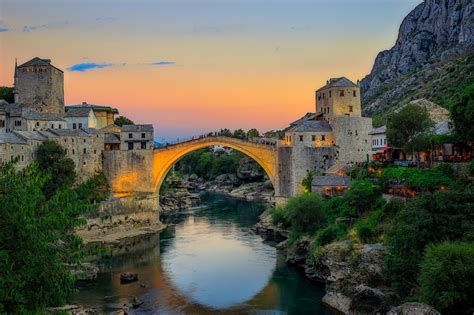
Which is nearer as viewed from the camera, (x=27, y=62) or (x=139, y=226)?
(x=139, y=226)

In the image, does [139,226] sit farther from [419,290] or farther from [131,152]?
[419,290]

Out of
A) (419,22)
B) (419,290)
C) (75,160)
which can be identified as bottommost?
(419,290)

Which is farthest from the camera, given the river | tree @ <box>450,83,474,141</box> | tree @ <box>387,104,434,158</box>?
tree @ <box>387,104,434,158</box>

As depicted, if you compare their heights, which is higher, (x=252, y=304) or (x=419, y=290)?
(x=419, y=290)

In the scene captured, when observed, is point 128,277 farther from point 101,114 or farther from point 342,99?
point 101,114

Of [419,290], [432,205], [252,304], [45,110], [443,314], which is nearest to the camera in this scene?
[443,314]

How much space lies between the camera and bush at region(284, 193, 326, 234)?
115 feet

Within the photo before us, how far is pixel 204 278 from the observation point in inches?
1244

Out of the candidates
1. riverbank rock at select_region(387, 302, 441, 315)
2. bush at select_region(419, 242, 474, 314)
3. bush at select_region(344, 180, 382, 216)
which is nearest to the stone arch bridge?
bush at select_region(344, 180, 382, 216)

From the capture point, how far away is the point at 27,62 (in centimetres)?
5475

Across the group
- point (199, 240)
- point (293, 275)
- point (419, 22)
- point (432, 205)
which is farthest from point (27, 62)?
point (419, 22)

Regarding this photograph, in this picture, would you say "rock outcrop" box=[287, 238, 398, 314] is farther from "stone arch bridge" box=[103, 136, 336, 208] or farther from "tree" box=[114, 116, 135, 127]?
"tree" box=[114, 116, 135, 127]

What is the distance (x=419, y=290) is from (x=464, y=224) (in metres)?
2.98

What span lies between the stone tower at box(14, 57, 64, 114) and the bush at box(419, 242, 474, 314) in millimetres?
44065
